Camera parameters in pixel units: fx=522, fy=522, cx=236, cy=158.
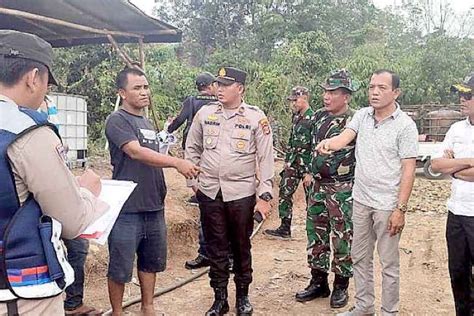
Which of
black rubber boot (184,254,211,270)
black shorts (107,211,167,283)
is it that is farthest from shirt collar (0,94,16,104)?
black rubber boot (184,254,211,270)

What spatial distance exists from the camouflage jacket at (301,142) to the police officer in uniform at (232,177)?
6.30 feet

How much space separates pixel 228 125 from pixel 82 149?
5.61 metres

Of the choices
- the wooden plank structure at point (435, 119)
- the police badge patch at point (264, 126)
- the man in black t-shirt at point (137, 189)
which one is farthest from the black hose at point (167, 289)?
the wooden plank structure at point (435, 119)

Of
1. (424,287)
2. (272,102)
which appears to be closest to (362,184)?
(424,287)

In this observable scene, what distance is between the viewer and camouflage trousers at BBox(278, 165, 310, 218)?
625cm

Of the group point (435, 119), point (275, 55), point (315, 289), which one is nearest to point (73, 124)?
point (315, 289)

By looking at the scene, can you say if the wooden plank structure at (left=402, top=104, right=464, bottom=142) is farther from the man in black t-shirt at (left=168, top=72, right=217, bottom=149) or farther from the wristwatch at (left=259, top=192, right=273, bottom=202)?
the wristwatch at (left=259, top=192, right=273, bottom=202)

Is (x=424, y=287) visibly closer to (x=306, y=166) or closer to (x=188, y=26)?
(x=306, y=166)

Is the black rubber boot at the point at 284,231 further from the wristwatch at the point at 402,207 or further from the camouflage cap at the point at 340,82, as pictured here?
the wristwatch at the point at 402,207

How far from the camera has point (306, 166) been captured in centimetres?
589

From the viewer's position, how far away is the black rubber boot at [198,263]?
5.25 m

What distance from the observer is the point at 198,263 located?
527 centimetres

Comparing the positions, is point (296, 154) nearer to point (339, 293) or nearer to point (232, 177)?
point (339, 293)

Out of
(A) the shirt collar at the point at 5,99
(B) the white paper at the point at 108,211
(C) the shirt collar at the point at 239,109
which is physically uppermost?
(A) the shirt collar at the point at 5,99
